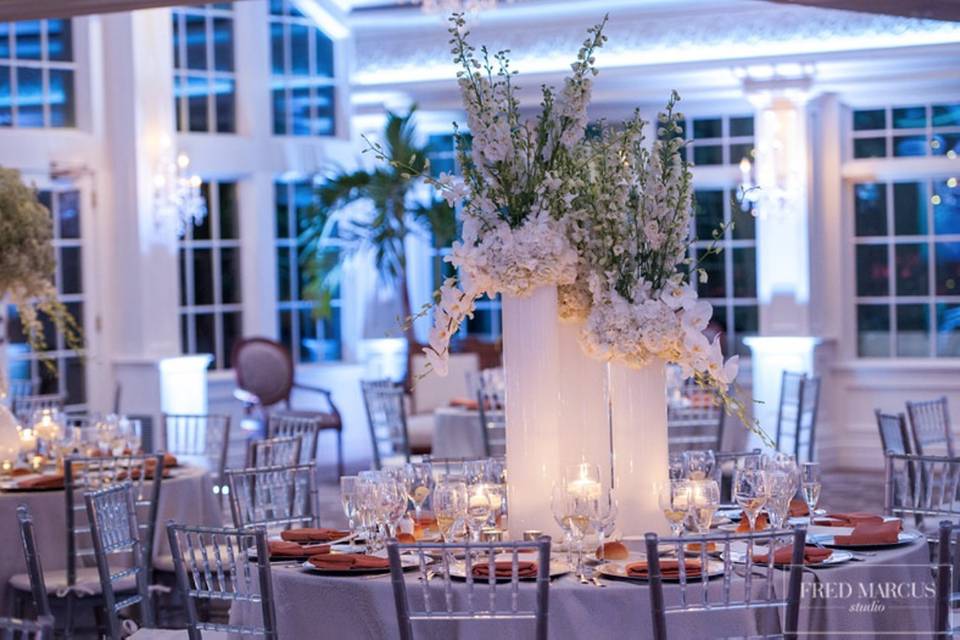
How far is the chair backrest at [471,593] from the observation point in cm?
356

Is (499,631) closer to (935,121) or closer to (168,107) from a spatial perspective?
(168,107)

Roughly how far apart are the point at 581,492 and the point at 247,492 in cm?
152

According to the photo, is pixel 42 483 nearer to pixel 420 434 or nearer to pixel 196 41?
pixel 420 434

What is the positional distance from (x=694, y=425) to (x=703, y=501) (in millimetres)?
4188

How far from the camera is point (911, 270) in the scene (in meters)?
11.5

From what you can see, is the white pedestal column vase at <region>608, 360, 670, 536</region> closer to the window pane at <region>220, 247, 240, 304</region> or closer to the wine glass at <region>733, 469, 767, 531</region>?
the wine glass at <region>733, 469, 767, 531</region>

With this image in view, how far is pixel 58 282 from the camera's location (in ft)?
34.3

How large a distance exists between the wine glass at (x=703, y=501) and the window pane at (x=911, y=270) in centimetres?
783

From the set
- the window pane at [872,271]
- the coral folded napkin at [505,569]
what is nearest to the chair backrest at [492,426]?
the window pane at [872,271]

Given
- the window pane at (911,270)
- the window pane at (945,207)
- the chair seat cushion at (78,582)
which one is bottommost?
the chair seat cushion at (78,582)

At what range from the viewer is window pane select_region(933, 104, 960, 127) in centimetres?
1124

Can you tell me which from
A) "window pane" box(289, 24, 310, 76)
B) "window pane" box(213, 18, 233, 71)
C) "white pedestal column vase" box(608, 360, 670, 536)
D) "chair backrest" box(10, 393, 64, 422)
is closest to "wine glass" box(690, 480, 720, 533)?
"white pedestal column vase" box(608, 360, 670, 536)

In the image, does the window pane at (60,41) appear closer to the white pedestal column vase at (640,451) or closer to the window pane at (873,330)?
the window pane at (873,330)

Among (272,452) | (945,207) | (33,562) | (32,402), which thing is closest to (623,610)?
(33,562)
